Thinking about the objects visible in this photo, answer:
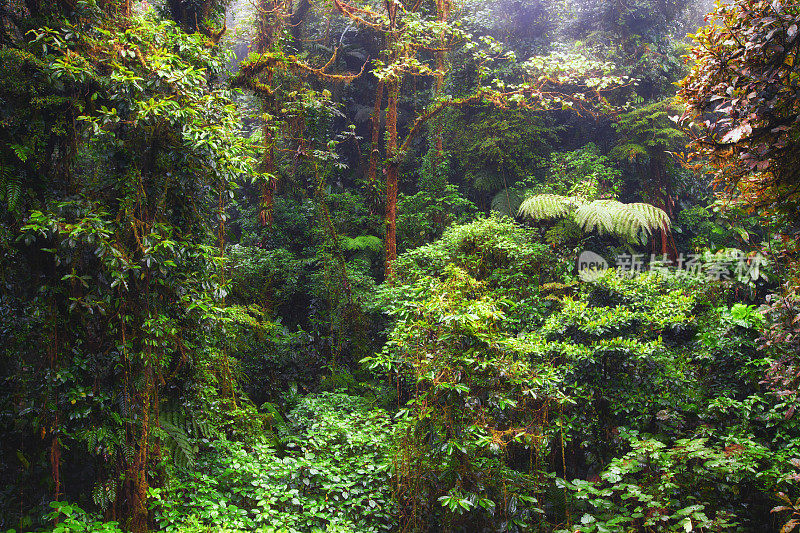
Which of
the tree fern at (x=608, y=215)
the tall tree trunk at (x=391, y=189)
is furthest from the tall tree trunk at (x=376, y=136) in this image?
the tree fern at (x=608, y=215)

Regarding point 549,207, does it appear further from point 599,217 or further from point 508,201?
point 508,201

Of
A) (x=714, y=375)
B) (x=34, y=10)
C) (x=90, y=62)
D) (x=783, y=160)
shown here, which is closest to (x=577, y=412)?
(x=714, y=375)

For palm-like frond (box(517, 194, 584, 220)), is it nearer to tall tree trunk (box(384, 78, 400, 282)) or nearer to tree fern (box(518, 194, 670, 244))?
tree fern (box(518, 194, 670, 244))

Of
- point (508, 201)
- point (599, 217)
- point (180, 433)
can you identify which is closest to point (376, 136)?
point (508, 201)

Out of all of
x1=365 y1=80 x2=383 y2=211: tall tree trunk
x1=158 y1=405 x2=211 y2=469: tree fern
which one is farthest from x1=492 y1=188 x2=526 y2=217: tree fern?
x1=158 y1=405 x2=211 y2=469: tree fern

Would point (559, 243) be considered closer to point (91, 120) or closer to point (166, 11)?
point (91, 120)

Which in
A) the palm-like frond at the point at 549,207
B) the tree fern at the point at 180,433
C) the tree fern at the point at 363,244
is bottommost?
the tree fern at the point at 180,433

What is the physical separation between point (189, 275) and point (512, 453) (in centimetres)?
336

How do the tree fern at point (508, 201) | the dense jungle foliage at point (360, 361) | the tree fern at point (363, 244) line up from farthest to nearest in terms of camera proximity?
the tree fern at point (508, 201), the tree fern at point (363, 244), the dense jungle foliage at point (360, 361)

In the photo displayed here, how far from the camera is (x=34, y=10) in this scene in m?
3.38

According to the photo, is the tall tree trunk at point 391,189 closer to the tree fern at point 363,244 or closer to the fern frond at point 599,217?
the tree fern at point 363,244

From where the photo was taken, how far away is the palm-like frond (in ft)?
21.3

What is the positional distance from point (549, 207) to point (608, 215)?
82cm

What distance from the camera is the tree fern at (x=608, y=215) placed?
19.7ft
